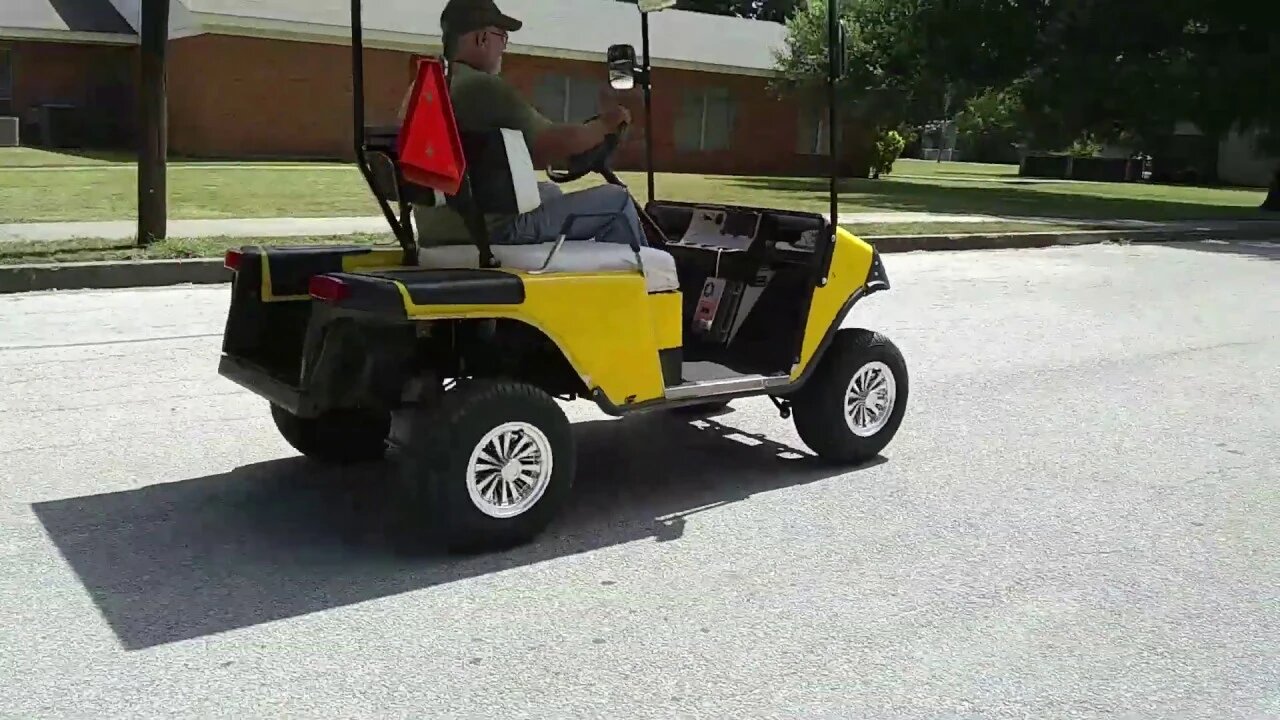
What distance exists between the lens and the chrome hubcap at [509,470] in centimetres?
411

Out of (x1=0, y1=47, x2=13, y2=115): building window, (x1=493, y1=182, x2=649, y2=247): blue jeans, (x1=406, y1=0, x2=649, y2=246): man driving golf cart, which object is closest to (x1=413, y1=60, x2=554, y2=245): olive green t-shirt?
(x1=406, y1=0, x2=649, y2=246): man driving golf cart

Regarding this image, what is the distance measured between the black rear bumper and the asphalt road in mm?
451

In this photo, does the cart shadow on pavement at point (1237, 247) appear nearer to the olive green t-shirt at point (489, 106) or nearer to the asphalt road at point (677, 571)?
the asphalt road at point (677, 571)

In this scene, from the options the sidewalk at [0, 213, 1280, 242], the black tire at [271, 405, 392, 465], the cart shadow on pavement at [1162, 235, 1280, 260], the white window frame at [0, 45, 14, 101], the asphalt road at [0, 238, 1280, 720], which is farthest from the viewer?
the white window frame at [0, 45, 14, 101]

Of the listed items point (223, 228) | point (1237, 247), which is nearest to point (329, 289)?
point (223, 228)

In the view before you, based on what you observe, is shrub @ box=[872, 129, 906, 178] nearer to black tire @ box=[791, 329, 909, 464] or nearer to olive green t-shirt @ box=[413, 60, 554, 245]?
black tire @ box=[791, 329, 909, 464]

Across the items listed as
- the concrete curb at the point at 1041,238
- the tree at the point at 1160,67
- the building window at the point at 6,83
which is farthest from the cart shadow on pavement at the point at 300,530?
the building window at the point at 6,83

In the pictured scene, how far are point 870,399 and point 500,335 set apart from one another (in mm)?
1811

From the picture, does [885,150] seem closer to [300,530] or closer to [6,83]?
[6,83]

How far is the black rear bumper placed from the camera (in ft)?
13.9

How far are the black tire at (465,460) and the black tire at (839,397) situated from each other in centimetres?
137

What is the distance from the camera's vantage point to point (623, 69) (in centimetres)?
473

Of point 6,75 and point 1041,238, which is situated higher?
point 6,75

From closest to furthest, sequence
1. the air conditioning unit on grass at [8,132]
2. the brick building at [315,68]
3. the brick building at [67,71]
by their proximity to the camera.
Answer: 1. the brick building at [315,68]
2. the air conditioning unit on grass at [8,132]
3. the brick building at [67,71]
